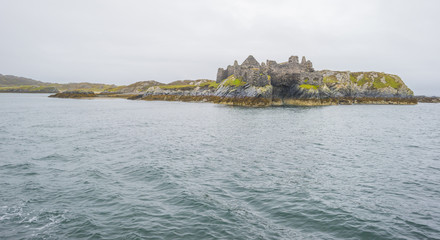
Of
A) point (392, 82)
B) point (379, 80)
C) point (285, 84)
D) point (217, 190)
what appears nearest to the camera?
point (217, 190)

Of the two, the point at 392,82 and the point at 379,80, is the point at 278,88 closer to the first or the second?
the point at 379,80

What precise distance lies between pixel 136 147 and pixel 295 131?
23.0 meters

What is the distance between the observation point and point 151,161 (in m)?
21.9

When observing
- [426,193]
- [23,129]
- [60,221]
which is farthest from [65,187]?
[23,129]

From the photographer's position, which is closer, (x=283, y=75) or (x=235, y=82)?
(x=283, y=75)

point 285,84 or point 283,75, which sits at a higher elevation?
point 283,75

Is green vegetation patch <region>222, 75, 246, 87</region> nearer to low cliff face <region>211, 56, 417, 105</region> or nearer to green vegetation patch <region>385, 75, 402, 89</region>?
low cliff face <region>211, 56, 417, 105</region>

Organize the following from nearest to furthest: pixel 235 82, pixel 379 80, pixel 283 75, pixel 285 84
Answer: pixel 283 75, pixel 285 84, pixel 235 82, pixel 379 80

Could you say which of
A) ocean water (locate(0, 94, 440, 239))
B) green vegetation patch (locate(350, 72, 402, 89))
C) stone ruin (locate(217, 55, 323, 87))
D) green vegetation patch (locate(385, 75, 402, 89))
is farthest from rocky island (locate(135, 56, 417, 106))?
ocean water (locate(0, 94, 440, 239))

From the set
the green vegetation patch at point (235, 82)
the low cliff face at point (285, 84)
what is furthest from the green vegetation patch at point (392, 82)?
the green vegetation patch at point (235, 82)

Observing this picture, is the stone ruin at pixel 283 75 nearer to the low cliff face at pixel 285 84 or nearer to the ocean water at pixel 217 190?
the low cliff face at pixel 285 84

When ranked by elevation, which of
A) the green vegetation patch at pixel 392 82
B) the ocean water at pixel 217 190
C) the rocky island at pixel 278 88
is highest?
the green vegetation patch at pixel 392 82

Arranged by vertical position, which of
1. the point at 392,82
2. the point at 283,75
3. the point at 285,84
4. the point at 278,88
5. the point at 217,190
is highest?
the point at 392,82

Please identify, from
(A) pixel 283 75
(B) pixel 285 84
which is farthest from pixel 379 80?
(A) pixel 283 75
